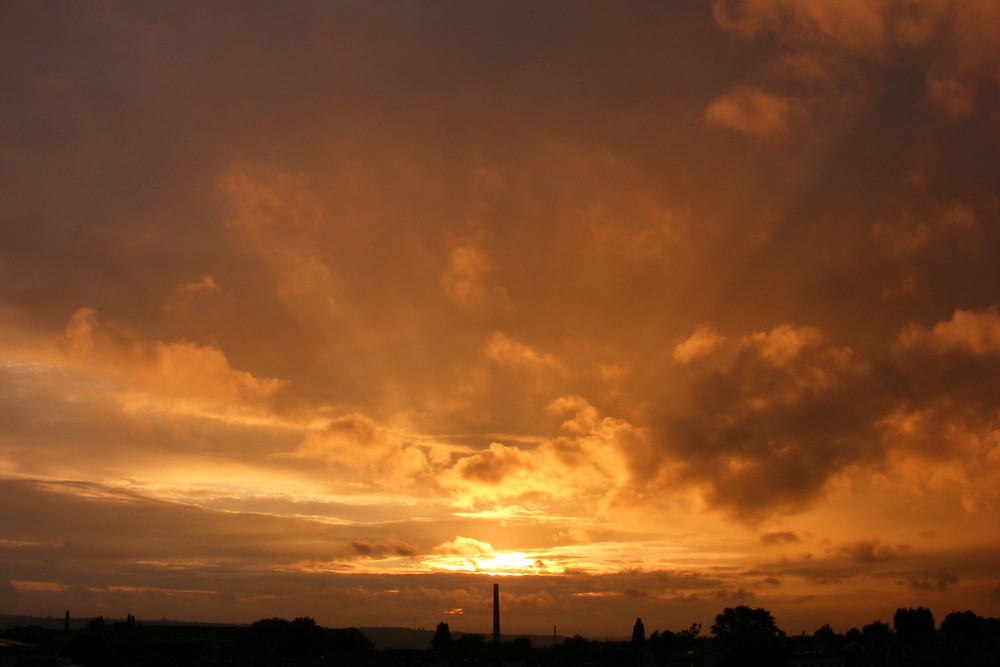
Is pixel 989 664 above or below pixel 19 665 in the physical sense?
below

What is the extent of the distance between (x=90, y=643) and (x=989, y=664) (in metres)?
180

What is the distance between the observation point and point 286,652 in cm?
16912

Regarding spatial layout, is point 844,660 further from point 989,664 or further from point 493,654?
point 493,654

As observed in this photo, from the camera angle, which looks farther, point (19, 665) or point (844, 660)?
point (844, 660)

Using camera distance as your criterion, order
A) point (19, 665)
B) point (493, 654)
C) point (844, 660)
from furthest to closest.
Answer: point (844, 660) → point (493, 654) → point (19, 665)

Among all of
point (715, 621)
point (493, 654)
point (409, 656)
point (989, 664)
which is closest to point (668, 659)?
point (715, 621)

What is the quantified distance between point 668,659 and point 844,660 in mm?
38455

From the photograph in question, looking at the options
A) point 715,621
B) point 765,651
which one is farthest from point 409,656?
point 765,651

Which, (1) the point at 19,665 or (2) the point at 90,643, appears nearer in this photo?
(1) the point at 19,665

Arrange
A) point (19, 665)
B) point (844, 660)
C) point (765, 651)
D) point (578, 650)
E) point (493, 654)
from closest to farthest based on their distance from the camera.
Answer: point (19, 665) < point (765, 651) < point (493, 654) < point (844, 660) < point (578, 650)

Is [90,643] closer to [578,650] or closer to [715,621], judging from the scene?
[578,650]

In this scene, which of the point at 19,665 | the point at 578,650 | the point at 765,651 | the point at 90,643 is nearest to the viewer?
the point at 19,665

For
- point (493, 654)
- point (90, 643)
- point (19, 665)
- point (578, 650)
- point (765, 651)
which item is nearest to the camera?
point (19, 665)

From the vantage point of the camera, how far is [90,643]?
129m
